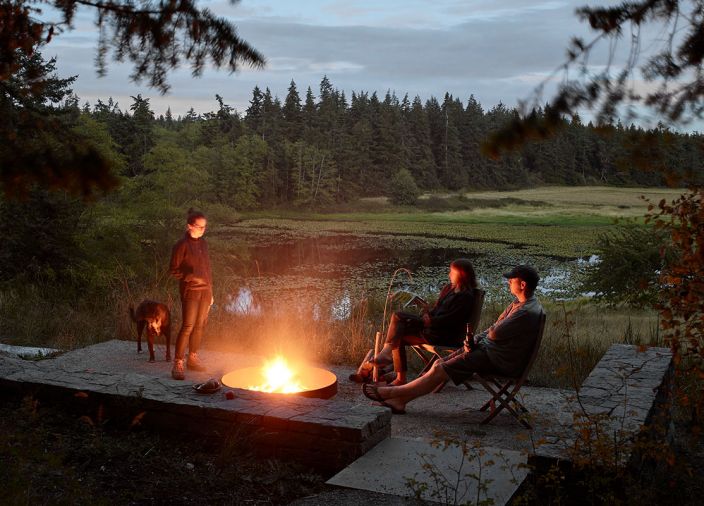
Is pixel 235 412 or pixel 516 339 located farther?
pixel 516 339

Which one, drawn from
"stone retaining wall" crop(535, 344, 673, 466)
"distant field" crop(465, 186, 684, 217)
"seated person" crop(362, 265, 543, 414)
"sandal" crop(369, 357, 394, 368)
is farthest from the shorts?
"distant field" crop(465, 186, 684, 217)

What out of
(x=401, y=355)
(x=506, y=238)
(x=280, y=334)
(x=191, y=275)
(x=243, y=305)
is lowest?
(x=506, y=238)

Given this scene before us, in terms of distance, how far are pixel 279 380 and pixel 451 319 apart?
158cm

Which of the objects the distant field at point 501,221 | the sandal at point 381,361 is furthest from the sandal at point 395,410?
the distant field at point 501,221

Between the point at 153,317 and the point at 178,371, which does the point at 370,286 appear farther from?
the point at 178,371

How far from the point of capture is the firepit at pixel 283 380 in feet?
19.6

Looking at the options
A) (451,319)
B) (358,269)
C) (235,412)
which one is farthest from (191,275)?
(358,269)

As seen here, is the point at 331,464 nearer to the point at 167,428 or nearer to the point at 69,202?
the point at 167,428

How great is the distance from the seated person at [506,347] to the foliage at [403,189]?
45705 mm

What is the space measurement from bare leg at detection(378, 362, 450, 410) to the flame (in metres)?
0.75

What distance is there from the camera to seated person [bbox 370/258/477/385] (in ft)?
20.1

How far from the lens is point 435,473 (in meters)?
3.83

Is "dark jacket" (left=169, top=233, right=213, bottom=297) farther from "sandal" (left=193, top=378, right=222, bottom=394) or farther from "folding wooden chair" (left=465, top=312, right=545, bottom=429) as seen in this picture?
"folding wooden chair" (left=465, top=312, right=545, bottom=429)

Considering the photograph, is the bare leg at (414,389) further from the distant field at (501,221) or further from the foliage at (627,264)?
the distant field at (501,221)
